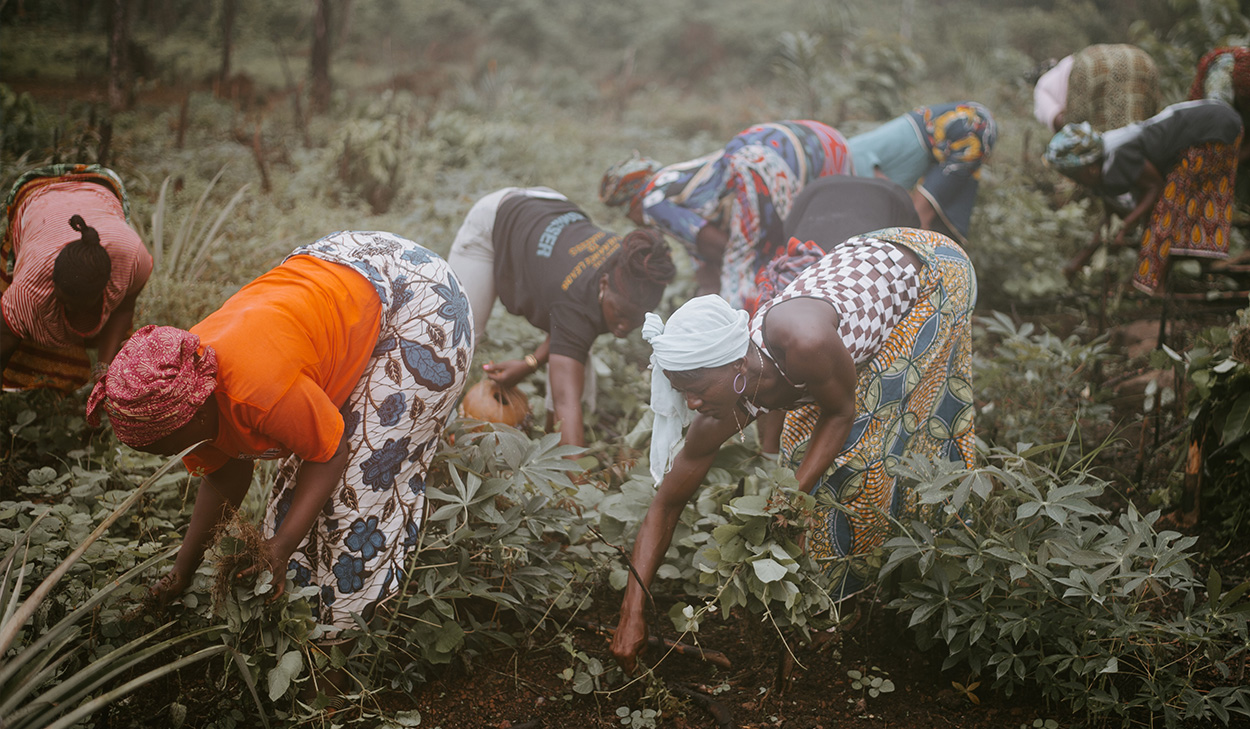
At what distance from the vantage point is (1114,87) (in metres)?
4.99

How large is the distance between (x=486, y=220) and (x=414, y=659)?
1791 millimetres

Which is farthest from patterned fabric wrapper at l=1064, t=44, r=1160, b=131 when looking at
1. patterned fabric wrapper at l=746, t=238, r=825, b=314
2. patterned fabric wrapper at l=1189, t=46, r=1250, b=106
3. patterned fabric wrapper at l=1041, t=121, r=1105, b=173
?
patterned fabric wrapper at l=746, t=238, r=825, b=314

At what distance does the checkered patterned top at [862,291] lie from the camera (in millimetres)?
2146

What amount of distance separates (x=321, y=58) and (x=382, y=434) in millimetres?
7788

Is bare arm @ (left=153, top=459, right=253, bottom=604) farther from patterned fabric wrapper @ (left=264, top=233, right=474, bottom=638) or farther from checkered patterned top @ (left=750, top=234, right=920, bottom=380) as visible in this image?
checkered patterned top @ (left=750, top=234, right=920, bottom=380)

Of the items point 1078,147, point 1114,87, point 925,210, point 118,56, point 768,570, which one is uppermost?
point 1114,87

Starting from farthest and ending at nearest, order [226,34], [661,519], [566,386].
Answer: [226,34] < [566,386] < [661,519]

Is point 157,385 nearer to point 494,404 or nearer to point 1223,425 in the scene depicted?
point 494,404

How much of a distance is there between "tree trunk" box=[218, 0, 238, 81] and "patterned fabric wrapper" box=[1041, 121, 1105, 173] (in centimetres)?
784

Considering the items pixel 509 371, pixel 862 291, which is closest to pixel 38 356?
pixel 509 371

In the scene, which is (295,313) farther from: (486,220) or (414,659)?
(486,220)

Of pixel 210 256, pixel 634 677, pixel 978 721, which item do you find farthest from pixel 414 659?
pixel 210 256

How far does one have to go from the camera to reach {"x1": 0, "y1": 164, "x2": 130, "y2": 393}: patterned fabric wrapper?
2998 mm

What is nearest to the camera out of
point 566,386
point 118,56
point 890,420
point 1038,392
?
point 890,420
